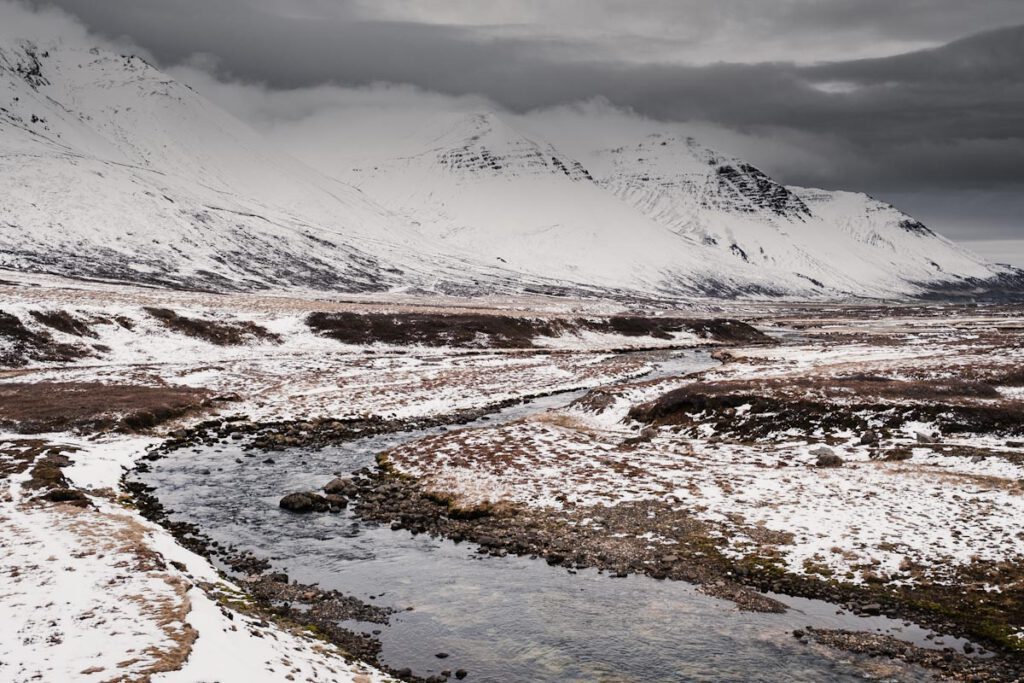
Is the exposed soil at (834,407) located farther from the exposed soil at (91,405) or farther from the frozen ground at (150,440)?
the exposed soil at (91,405)

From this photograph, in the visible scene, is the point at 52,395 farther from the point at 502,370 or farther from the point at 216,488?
the point at 502,370

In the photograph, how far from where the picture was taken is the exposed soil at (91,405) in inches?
1554

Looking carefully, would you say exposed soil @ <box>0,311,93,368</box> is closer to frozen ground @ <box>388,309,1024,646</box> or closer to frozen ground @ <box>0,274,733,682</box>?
frozen ground @ <box>0,274,733,682</box>

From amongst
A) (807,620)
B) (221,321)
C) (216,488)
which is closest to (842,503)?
(807,620)

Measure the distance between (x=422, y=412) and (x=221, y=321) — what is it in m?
48.9

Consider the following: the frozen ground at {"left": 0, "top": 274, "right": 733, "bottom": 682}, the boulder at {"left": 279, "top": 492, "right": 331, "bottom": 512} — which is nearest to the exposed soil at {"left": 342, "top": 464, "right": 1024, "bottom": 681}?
the boulder at {"left": 279, "top": 492, "right": 331, "bottom": 512}

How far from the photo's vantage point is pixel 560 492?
27.8 meters

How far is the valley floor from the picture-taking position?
15969mm

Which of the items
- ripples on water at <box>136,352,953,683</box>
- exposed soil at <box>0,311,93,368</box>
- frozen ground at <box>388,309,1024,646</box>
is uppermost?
frozen ground at <box>388,309,1024,646</box>

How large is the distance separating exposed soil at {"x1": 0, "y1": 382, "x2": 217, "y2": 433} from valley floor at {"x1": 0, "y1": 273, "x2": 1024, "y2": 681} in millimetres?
240

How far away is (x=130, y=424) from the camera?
40.3 m

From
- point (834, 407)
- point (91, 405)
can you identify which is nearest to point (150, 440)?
point (91, 405)

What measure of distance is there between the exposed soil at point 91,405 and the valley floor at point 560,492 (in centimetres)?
24

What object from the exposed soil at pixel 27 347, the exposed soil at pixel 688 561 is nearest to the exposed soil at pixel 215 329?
the exposed soil at pixel 27 347
